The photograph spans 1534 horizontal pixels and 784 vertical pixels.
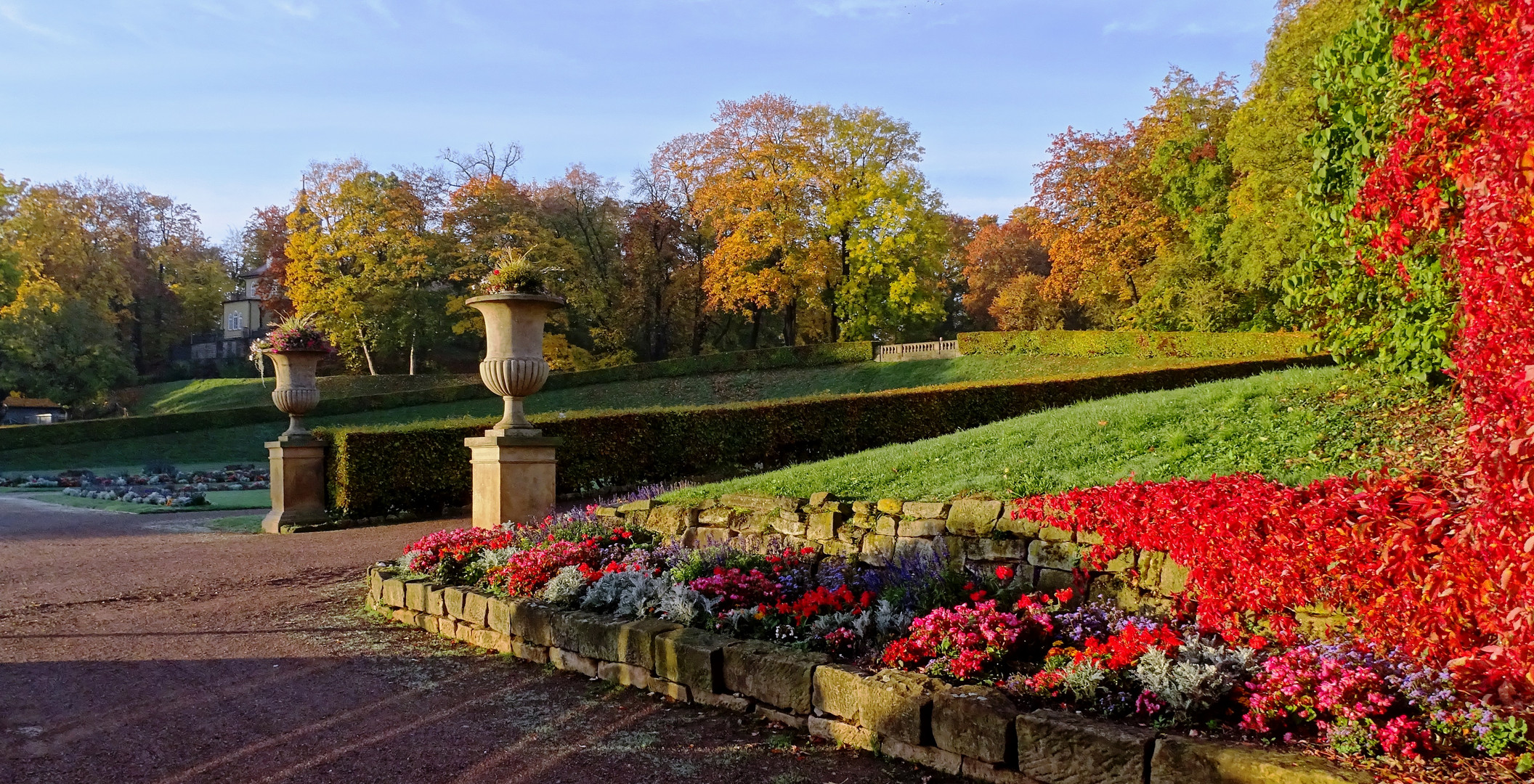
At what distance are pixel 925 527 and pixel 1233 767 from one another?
2.94 metres

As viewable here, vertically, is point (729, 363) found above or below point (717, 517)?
above

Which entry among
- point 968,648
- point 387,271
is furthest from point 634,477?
point 387,271

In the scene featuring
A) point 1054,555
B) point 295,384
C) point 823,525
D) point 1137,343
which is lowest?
point 823,525

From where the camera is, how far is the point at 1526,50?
86.9 inches

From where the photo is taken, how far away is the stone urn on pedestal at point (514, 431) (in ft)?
29.1

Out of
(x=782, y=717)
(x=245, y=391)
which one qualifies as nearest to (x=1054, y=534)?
(x=782, y=717)

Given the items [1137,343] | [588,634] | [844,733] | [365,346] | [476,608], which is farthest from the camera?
[365,346]

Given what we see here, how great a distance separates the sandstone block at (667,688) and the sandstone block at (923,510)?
1918 mm

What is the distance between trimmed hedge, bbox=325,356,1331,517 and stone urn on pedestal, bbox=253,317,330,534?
25cm

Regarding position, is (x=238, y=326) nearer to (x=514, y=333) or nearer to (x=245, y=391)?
(x=245, y=391)

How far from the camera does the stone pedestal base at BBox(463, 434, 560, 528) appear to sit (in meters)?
8.85

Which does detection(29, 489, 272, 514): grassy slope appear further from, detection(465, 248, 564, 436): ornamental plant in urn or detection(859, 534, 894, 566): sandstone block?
detection(859, 534, 894, 566): sandstone block

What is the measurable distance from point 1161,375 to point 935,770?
1445cm

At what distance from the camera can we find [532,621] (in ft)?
18.0
